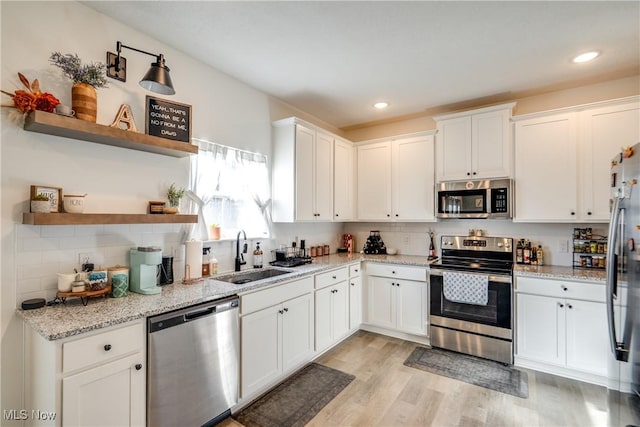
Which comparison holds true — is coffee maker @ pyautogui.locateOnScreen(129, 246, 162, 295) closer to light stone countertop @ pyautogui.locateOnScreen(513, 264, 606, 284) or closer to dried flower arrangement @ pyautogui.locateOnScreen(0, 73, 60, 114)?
dried flower arrangement @ pyautogui.locateOnScreen(0, 73, 60, 114)

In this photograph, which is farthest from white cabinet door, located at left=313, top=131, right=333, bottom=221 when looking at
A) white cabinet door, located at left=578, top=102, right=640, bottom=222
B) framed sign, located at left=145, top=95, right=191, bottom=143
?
white cabinet door, located at left=578, top=102, right=640, bottom=222

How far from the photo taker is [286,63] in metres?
2.68

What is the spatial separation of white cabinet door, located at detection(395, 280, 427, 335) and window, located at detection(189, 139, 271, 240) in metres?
1.70

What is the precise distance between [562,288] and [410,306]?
1.42 metres

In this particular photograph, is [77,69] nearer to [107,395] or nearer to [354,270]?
[107,395]

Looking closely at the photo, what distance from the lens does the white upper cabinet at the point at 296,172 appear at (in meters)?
3.26

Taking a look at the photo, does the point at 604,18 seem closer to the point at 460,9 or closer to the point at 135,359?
the point at 460,9

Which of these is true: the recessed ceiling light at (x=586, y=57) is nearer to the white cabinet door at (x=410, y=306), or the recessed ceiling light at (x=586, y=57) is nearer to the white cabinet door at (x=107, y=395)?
the white cabinet door at (x=410, y=306)

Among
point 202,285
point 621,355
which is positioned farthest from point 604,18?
point 202,285

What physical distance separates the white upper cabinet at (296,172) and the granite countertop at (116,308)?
3.31ft

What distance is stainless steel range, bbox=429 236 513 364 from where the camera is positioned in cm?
298

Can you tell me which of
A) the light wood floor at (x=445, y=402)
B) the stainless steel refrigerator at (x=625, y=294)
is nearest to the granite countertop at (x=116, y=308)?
the light wood floor at (x=445, y=402)

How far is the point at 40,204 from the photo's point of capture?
1.68 m

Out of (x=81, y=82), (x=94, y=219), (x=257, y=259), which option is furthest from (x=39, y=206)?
(x=257, y=259)
